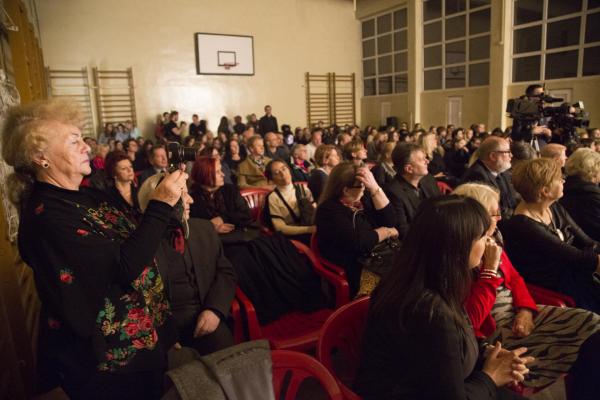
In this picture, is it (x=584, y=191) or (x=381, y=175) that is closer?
(x=584, y=191)

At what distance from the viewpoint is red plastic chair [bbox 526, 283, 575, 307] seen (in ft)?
6.88

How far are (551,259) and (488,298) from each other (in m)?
0.88

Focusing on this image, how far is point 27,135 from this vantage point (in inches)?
47.3

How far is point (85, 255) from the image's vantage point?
45.3 inches

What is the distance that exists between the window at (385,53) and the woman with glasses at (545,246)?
1109cm

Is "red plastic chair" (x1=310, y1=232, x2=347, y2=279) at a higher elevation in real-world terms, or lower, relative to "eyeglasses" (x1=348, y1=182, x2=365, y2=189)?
lower

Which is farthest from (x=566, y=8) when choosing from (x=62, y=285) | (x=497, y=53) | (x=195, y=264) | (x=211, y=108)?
(x=62, y=285)

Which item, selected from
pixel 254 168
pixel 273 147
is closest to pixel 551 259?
pixel 254 168

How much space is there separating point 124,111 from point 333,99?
253 inches

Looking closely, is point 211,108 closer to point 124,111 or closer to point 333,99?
point 124,111

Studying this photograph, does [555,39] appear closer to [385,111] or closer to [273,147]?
[385,111]

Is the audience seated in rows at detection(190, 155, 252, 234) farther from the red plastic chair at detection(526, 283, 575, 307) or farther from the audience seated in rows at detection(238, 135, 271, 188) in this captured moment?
the red plastic chair at detection(526, 283, 575, 307)

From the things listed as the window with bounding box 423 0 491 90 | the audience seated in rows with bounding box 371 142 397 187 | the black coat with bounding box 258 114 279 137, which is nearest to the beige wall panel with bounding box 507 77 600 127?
the window with bounding box 423 0 491 90

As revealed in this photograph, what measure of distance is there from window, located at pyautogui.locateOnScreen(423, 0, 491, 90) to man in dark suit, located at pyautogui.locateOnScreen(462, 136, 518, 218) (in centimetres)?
825
